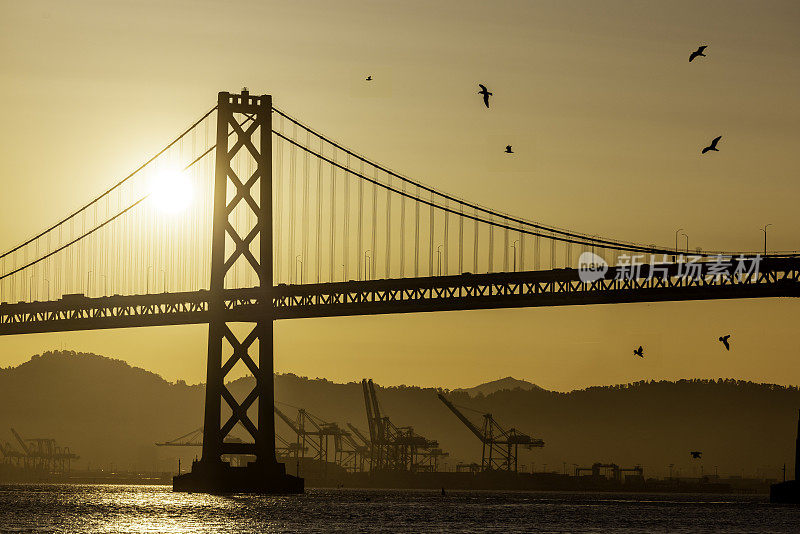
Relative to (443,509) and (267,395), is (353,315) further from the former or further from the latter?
(443,509)

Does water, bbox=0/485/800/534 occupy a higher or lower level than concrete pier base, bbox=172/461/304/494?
lower

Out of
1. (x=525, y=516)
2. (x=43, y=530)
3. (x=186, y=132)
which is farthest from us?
(x=186, y=132)

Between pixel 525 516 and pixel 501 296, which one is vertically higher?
pixel 501 296

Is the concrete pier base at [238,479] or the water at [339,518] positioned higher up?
the concrete pier base at [238,479]

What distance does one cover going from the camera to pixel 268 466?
356 ft

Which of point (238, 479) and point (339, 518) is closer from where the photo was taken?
point (339, 518)

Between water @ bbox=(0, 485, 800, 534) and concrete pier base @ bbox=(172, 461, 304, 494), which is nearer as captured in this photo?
water @ bbox=(0, 485, 800, 534)

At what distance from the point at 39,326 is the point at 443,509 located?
34.2 metres

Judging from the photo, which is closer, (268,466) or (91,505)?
→ (268,466)

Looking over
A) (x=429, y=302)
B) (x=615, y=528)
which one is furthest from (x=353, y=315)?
(x=615, y=528)

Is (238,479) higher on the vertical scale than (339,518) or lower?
higher

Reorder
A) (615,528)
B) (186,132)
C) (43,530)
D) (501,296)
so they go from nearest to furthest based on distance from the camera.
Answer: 1. (43,530)
2. (615,528)
3. (501,296)
4. (186,132)

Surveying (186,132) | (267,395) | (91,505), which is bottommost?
(91,505)

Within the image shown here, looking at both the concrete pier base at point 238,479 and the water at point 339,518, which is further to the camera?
the concrete pier base at point 238,479
